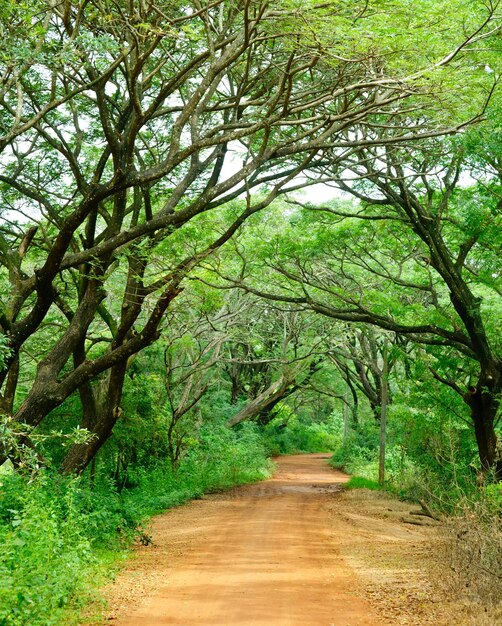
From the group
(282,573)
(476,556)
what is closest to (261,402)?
(282,573)

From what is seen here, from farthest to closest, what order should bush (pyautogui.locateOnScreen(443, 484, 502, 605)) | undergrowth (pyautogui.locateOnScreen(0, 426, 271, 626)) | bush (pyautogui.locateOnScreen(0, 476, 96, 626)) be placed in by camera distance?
bush (pyautogui.locateOnScreen(443, 484, 502, 605)) → undergrowth (pyautogui.locateOnScreen(0, 426, 271, 626)) → bush (pyautogui.locateOnScreen(0, 476, 96, 626))

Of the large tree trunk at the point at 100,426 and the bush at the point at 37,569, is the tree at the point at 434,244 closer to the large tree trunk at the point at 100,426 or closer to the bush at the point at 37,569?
the large tree trunk at the point at 100,426

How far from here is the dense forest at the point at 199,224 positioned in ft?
31.7

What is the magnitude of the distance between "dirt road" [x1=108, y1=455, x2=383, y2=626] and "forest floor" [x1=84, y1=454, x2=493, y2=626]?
0.5 inches

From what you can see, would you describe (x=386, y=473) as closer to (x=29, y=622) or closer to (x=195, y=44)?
(x=195, y=44)

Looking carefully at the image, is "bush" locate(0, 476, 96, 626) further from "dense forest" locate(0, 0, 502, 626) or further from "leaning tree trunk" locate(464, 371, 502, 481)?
"leaning tree trunk" locate(464, 371, 502, 481)

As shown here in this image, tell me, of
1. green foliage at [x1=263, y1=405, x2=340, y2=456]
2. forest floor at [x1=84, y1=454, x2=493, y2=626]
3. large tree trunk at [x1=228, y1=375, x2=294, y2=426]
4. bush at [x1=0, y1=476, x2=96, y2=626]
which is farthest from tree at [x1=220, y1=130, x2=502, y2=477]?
green foliage at [x1=263, y1=405, x2=340, y2=456]

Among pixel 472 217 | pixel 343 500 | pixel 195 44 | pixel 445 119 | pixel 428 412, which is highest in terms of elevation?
pixel 195 44

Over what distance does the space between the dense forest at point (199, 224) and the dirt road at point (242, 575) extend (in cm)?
74

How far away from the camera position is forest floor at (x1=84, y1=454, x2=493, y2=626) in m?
7.29

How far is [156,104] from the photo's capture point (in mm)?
10375

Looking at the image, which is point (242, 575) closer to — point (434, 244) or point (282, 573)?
point (282, 573)

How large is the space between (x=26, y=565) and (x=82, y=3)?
21.4 ft

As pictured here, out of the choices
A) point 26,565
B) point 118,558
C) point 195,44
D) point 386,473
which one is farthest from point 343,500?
point 26,565
